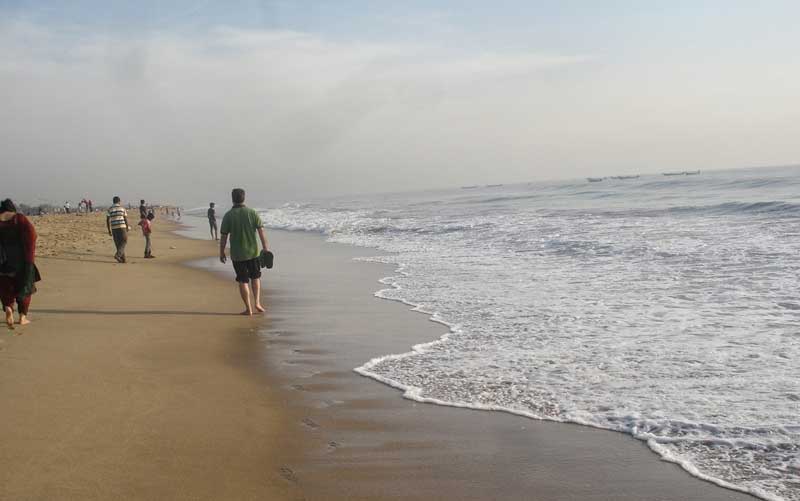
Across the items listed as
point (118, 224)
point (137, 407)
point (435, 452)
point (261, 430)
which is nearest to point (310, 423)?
point (261, 430)

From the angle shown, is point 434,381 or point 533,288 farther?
point 533,288

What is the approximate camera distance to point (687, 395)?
462 cm

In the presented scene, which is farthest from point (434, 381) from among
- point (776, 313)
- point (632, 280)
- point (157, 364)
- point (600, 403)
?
point (632, 280)

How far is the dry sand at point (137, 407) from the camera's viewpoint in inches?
127

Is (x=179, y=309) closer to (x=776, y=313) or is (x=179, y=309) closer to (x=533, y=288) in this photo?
(x=533, y=288)

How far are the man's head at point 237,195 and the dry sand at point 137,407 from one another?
1.50 m

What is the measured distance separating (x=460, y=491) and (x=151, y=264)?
1322cm

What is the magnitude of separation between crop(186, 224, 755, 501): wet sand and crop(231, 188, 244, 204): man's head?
121 inches

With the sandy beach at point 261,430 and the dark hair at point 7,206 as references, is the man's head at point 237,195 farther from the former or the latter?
the dark hair at point 7,206

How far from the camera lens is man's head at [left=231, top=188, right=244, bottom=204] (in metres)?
8.52

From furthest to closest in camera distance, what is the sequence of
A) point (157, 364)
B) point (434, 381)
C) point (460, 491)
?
1. point (157, 364)
2. point (434, 381)
3. point (460, 491)

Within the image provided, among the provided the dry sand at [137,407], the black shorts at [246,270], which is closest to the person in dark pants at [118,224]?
the dry sand at [137,407]

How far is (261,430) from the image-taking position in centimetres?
403

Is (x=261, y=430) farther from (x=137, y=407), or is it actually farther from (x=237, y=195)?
A: (x=237, y=195)
